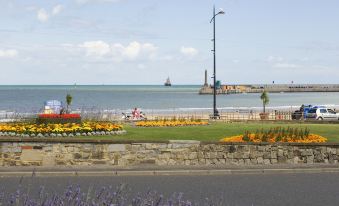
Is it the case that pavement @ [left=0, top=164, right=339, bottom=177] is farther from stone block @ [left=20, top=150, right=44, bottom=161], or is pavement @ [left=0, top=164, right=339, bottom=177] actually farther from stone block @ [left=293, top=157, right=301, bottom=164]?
stone block @ [left=293, top=157, right=301, bottom=164]

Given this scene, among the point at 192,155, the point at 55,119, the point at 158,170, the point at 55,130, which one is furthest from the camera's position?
the point at 55,119

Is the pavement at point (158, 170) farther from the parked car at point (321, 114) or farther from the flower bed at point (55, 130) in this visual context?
the parked car at point (321, 114)

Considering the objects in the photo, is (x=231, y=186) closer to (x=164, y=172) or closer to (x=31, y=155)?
(x=164, y=172)

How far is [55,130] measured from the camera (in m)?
22.6

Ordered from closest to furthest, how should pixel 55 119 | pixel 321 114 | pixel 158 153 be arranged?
pixel 158 153 → pixel 55 119 → pixel 321 114

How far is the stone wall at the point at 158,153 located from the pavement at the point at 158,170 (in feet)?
1.74

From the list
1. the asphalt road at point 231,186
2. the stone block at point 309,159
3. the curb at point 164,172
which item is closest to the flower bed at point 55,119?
the curb at point 164,172

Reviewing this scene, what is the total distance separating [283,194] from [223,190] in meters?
1.45

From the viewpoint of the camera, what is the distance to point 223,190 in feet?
48.6

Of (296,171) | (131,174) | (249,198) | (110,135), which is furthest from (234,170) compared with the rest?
(110,135)

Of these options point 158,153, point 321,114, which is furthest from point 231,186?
point 321,114

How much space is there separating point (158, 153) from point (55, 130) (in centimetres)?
491

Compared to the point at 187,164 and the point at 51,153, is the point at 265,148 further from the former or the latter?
the point at 51,153

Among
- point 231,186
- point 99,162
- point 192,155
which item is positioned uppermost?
point 192,155
